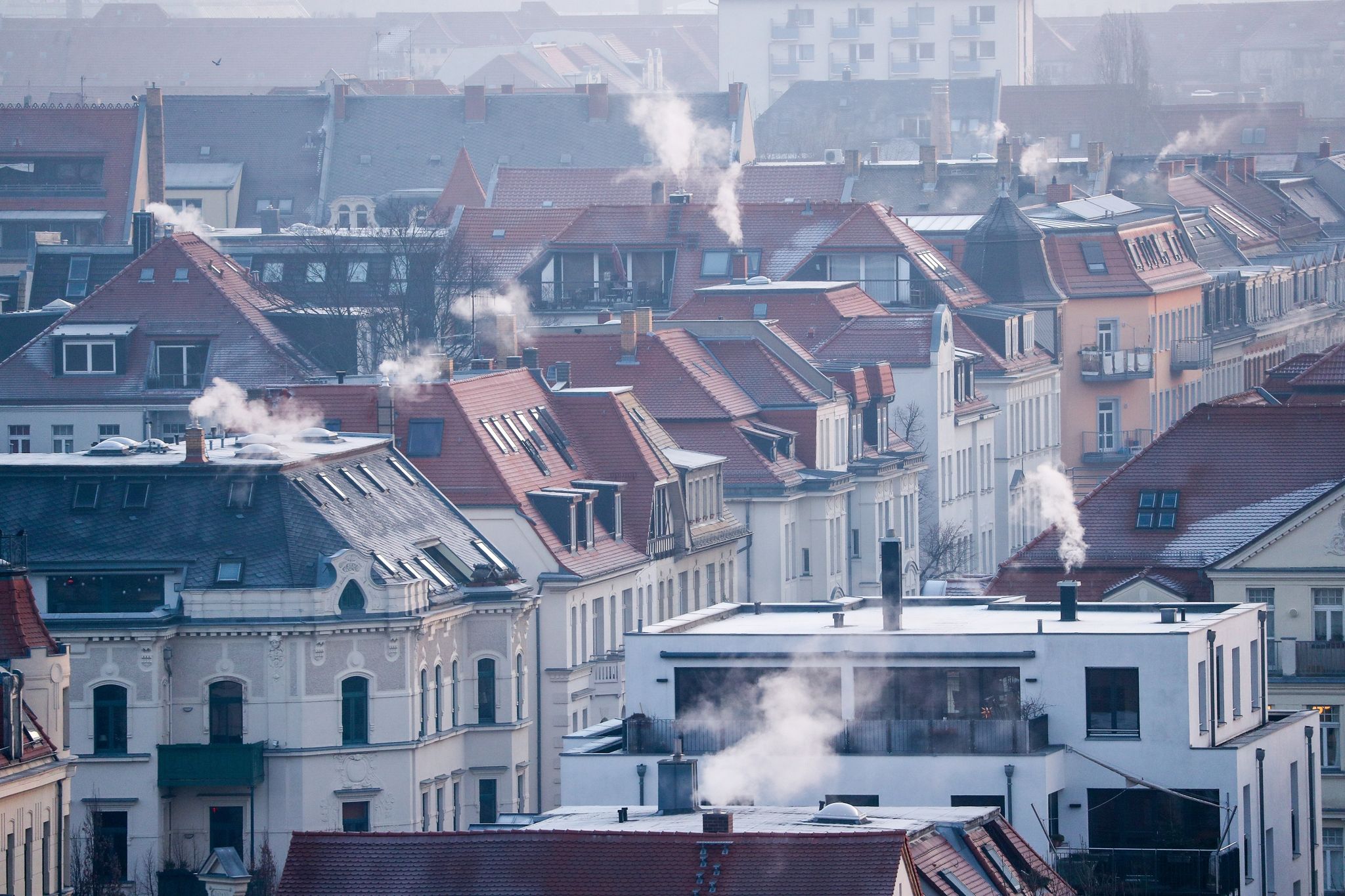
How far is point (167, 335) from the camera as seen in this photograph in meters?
115

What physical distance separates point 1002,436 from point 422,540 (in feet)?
163

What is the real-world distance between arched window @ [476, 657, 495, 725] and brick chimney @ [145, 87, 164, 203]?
80.7 m

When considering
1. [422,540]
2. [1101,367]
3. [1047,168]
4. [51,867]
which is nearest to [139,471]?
[422,540]

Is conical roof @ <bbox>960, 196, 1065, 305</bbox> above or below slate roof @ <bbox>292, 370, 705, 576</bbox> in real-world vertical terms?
above

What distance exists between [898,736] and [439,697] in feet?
47.9

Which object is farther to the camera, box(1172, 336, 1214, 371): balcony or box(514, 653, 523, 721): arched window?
box(1172, 336, 1214, 371): balcony

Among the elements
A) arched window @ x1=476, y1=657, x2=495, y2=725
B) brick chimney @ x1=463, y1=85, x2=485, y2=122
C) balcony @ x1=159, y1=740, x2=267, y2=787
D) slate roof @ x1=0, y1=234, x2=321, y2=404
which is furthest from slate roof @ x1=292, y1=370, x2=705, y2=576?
brick chimney @ x1=463, y1=85, x2=485, y2=122

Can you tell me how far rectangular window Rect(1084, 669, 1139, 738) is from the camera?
69938 mm

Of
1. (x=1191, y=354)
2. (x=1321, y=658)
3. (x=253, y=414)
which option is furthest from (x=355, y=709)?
(x=1191, y=354)

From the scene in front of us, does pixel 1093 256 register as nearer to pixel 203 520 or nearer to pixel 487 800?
pixel 487 800

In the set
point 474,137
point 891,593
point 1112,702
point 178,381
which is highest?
point 474,137

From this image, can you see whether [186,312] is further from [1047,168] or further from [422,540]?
[1047,168]

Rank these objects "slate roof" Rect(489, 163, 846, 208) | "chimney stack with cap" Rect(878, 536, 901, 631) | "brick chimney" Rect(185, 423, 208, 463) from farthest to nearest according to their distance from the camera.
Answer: "slate roof" Rect(489, 163, 846, 208) < "brick chimney" Rect(185, 423, 208, 463) < "chimney stack with cap" Rect(878, 536, 901, 631)

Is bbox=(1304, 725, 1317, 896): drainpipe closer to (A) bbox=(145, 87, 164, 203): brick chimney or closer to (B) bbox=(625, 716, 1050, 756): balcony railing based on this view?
(B) bbox=(625, 716, 1050, 756): balcony railing
